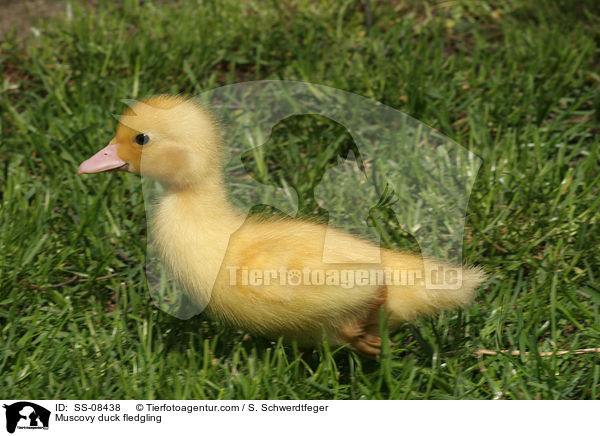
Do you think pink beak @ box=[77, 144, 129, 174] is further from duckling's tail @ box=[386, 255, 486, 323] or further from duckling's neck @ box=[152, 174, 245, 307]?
duckling's tail @ box=[386, 255, 486, 323]

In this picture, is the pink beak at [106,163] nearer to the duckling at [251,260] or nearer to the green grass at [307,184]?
the duckling at [251,260]

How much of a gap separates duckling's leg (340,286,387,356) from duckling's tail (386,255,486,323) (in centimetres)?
6

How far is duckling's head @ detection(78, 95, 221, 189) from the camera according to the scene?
2.67 m

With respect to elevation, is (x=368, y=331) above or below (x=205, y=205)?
below

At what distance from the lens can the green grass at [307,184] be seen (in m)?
2.71

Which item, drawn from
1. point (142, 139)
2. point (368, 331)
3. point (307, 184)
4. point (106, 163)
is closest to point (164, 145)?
point (142, 139)

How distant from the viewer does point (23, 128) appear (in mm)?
3936

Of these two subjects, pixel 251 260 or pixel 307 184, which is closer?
pixel 251 260

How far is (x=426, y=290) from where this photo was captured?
8.59 feet
